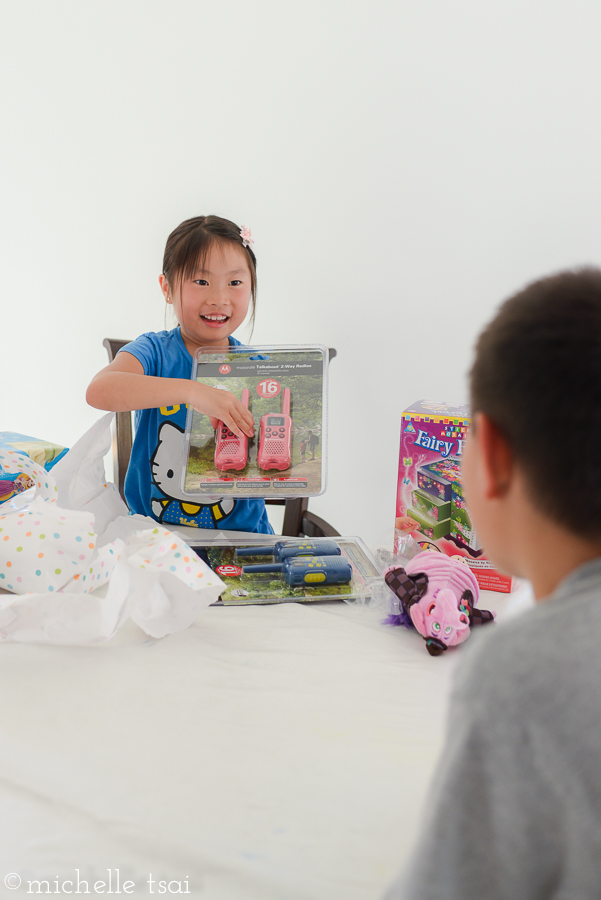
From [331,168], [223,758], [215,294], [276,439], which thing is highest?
[331,168]

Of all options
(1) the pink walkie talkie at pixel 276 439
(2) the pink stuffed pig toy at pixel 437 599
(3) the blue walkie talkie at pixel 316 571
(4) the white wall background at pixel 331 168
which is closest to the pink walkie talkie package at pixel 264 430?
(1) the pink walkie talkie at pixel 276 439

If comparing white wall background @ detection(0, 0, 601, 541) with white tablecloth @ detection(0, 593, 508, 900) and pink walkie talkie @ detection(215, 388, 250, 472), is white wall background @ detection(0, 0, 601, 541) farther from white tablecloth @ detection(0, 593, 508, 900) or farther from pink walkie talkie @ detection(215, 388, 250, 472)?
white tablecloth @ detection(0, 593, 508, 900)

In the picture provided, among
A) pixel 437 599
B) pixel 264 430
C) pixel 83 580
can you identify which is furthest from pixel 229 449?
pixel 437 599

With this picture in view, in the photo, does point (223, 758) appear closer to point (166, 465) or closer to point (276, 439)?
point (276, 439)

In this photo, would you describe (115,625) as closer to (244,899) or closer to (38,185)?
(244,899)

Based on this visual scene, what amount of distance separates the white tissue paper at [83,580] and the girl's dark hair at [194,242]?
541 mm

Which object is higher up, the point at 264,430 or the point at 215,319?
the point at 215,319

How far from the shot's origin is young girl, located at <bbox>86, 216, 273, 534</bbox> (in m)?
1.13

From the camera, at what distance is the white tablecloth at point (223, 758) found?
0.41 meters

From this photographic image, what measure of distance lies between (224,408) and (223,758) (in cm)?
57

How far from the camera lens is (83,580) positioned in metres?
0.73

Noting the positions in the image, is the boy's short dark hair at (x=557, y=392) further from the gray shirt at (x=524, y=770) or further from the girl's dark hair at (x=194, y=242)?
the girl's dark hair at (x=194, y=242)

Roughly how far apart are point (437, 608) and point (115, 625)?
1.19 feet

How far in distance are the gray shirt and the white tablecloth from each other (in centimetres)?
19
